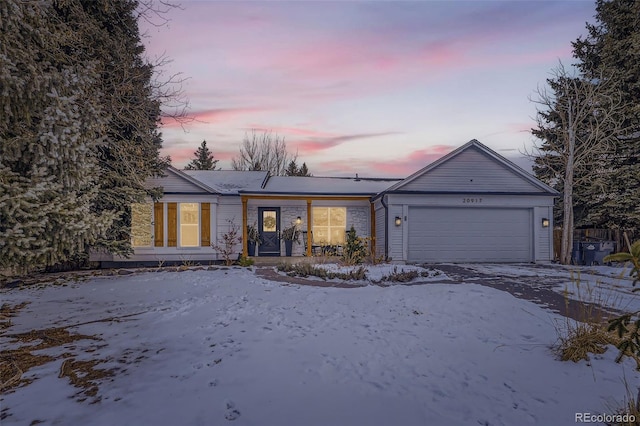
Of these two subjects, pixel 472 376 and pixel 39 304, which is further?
pixel 39 304

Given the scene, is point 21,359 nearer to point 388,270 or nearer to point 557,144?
point 388,270

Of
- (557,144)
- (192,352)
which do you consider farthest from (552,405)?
(557,144)

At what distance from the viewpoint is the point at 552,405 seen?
8.74 ft

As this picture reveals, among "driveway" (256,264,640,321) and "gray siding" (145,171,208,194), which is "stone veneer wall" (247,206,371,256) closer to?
"gray siding" (145,171,208,194)

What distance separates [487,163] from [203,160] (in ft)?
92.9

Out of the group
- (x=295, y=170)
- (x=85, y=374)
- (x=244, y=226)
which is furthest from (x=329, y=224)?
(x=295, y=170)

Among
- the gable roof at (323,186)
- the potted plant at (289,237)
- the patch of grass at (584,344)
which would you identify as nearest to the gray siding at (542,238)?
the gable roof at (323,186)

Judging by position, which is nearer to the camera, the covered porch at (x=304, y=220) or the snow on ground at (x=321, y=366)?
the snow on ground at (x=321, y=366)

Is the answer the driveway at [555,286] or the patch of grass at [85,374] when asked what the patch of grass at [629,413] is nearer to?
the driveway at [555,286]

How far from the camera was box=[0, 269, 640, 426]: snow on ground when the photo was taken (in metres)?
2.54

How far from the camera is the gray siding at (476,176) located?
1274cm

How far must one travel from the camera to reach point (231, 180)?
49.7ft

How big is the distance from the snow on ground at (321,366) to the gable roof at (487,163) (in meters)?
7.13

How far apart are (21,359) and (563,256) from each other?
15832mm
